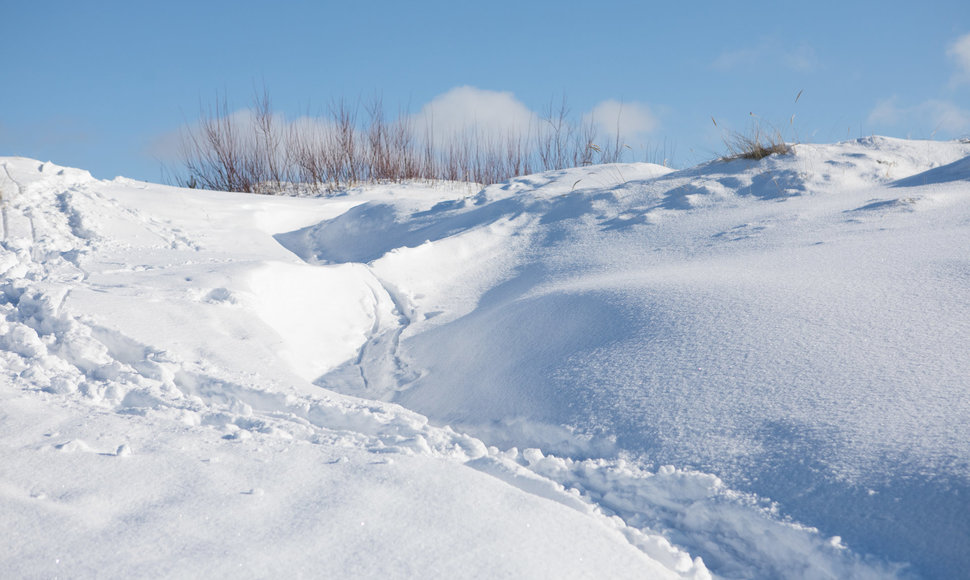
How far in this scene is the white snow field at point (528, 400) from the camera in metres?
1.21

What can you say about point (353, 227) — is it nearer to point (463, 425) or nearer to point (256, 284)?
point (256, 284)

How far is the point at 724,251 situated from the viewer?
2777 mm

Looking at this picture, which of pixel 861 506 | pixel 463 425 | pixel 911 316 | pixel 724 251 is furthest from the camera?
pixel 724 251

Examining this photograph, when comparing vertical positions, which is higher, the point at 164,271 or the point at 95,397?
the point at 164,271

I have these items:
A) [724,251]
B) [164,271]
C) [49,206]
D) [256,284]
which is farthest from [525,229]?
[49,206]

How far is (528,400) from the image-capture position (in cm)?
194

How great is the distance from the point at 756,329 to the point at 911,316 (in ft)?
1.37

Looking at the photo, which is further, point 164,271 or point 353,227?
point 353,227

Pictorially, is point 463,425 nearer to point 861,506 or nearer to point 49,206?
point 861,506

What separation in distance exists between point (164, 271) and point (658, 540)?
2.61 metres

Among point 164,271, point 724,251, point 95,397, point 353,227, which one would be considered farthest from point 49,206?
point 724,251

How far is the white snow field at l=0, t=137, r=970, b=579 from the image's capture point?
1.21 metres

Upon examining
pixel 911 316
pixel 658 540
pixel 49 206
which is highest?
pixel 49 206

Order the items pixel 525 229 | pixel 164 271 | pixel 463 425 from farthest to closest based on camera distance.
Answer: pixel 525 229 < pixel 164 271 < pixel 463 425
